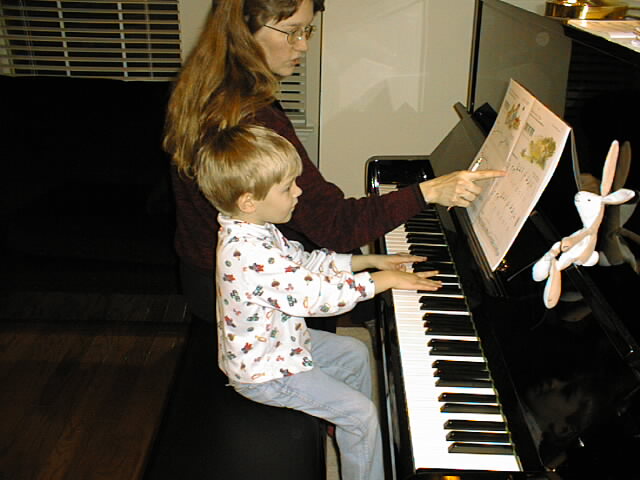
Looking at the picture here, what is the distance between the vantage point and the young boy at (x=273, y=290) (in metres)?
1.37

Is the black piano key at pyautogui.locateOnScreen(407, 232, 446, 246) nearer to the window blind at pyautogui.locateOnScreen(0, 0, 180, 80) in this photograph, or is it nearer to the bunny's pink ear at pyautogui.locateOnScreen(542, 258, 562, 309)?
the bunny's pink ear at pyautogui.locateOnScreen(542, 258, 562, 309)

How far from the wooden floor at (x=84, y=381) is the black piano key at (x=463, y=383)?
122 cm

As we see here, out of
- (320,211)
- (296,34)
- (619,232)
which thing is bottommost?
(320,211)

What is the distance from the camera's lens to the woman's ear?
1382 mm

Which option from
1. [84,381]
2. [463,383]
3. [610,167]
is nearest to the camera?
[610,167]

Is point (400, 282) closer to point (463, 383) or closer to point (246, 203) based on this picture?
point (463, 383)

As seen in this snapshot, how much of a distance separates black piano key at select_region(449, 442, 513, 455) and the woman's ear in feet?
2.06

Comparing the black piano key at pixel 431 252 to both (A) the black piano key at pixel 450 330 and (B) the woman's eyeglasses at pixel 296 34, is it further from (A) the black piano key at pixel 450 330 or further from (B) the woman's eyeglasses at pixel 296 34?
(B) the woman's eyeglasses at pixel 296 34

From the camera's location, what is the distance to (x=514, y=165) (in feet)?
4.57

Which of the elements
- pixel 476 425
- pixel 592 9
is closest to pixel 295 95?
pixel 592 9

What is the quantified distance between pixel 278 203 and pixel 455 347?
49 centimetres

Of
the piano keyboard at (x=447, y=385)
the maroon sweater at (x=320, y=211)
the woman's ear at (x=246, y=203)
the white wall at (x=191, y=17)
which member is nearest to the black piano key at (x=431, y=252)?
the piano keyboard at (x=447, y=385)

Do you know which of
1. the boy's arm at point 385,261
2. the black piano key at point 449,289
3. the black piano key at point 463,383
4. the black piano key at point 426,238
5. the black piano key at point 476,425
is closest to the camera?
the black piano key at point 476,425

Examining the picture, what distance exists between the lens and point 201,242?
1641mm
